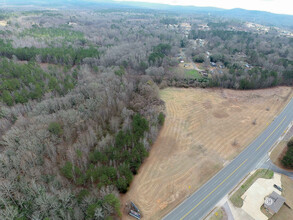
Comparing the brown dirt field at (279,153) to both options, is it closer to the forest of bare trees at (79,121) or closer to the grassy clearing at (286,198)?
the grassy clearing at (286,198)

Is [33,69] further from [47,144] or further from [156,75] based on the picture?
[156,75]

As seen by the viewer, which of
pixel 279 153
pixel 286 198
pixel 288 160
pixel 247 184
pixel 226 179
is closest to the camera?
pixel 286 198

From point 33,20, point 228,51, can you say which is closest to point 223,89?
Answer: point 228,51

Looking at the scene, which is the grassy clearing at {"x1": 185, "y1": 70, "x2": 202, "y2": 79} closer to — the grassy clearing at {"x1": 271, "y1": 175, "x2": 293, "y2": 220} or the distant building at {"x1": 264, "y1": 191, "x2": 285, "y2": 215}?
the grassy clearing at {"x1": 271, "y1": 175, "x2": 293, "y2": 220}

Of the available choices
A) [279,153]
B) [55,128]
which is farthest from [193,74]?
[55,128]

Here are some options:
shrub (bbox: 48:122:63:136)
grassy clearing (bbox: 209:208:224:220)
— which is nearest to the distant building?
grassy clearing (bbox: 209:208:224:220)

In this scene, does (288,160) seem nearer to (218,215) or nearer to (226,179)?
(226,179)
